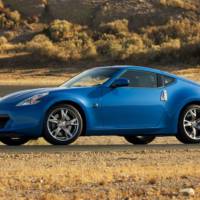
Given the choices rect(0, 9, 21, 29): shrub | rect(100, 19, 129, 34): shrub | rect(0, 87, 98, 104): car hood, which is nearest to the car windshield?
rect(0, 87, 98, 104): car hood

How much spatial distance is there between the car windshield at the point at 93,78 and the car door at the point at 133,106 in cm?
25

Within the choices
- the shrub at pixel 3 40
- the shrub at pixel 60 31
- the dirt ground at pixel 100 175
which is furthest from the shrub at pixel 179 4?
the dirt ground at pixel 100 175

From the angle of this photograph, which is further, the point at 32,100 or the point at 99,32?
the point at 99,32

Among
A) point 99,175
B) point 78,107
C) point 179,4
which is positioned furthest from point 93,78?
point 179,4

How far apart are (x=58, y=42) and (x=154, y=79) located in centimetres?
4597

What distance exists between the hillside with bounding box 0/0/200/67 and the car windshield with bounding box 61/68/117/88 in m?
Answer: 32.1

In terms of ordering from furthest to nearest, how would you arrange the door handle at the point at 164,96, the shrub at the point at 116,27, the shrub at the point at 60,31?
the shrub at the point at 116,27
the shrub at the point at 60,31
the door handle at the point at 164,96

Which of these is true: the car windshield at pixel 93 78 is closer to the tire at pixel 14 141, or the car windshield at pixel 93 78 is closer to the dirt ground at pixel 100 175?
the tire at pixel 14 141

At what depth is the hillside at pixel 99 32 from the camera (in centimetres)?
5022

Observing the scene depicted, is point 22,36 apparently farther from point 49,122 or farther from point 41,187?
point 41,187

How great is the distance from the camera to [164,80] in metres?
15.2

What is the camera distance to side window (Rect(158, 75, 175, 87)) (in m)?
15.2

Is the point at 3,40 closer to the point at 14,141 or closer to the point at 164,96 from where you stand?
the point at 14,141

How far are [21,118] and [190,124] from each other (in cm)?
288
